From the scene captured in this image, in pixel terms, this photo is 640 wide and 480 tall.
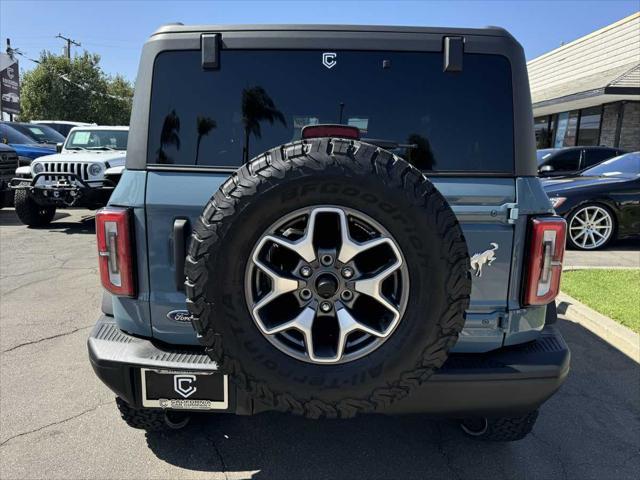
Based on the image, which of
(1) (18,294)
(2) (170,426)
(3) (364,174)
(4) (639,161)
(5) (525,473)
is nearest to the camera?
(3) (364,174)

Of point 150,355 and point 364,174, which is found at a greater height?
point 364,174

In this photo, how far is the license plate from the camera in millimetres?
1953

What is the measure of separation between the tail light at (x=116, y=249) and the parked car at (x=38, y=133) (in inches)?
503

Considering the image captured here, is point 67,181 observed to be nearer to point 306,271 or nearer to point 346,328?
point 306,271

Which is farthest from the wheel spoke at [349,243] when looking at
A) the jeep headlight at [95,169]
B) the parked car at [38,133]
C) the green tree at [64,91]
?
the green tree at [64,91]

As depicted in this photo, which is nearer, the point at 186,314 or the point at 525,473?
the point at 186,314

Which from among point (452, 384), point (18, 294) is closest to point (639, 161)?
point (452, 384)

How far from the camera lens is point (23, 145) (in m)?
11.7

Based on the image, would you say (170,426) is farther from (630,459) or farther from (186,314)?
(630,459)

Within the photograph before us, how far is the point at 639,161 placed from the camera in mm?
7520

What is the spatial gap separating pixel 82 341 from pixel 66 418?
125cm

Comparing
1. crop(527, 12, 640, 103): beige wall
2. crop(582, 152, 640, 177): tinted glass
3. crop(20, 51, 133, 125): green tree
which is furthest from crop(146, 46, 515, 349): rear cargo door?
crop(20, 51, 133, 125): green tree

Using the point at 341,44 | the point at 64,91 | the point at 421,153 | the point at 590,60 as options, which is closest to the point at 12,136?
the point at 341,44

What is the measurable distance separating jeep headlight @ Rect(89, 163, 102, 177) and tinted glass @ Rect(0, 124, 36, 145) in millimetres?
4939
